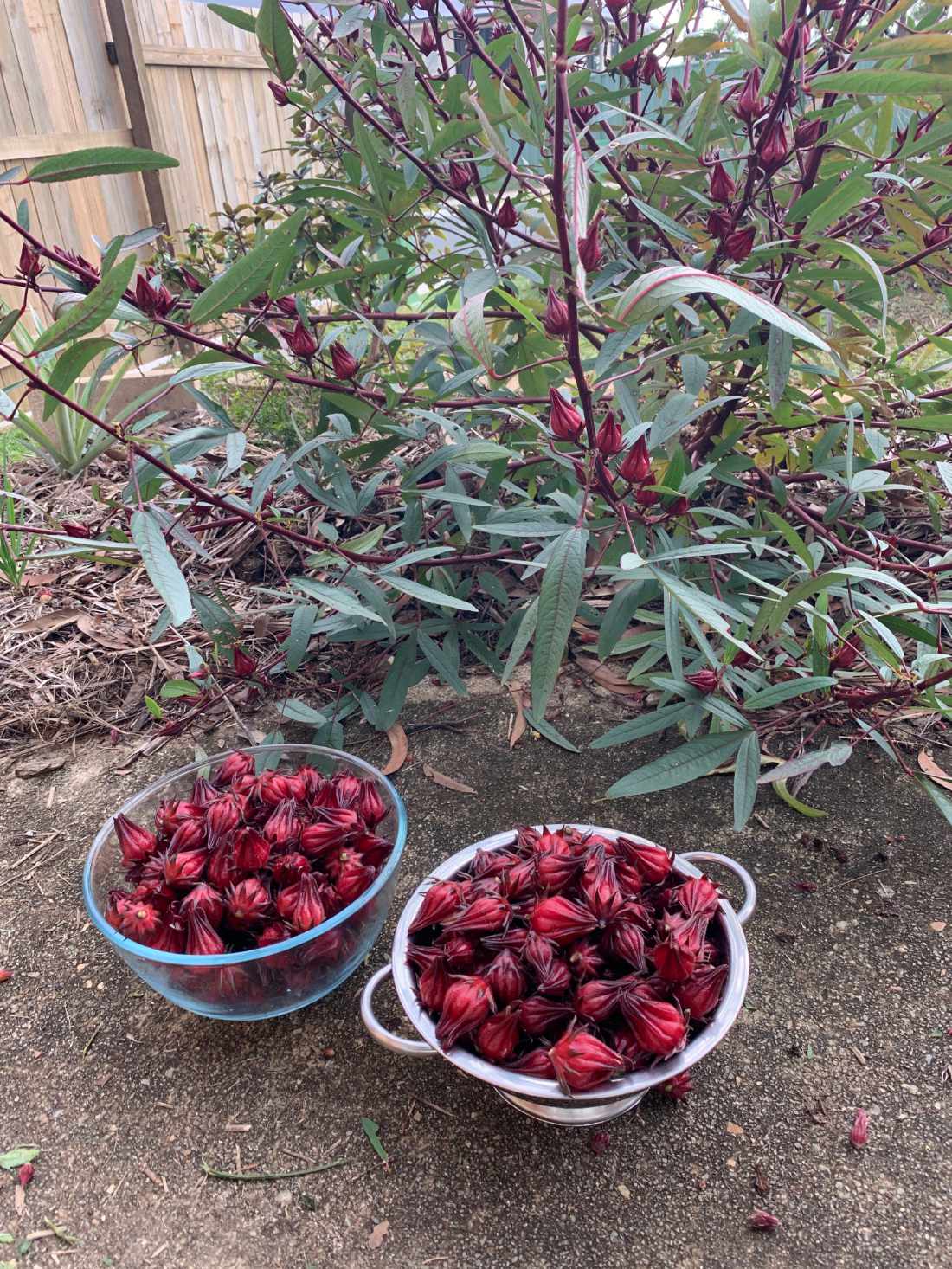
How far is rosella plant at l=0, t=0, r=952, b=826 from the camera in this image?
1.04 meters

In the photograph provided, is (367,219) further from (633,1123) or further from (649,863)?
(633,1123)

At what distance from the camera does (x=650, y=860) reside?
3.30ft

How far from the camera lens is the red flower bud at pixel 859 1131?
0.97 m

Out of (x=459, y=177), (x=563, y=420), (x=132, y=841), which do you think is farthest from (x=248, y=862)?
(x=459, y=177)

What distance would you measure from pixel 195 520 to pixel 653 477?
52.1 inches

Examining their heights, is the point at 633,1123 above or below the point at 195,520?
below

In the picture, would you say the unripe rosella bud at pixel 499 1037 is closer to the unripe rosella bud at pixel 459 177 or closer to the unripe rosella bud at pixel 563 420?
the unripe rosella bud at pixel 563 420

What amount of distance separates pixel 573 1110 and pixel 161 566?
0.75m

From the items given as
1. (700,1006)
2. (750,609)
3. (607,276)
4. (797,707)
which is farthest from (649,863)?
(607,276)

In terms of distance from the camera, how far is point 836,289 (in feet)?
5.58

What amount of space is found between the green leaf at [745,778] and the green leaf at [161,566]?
77cm

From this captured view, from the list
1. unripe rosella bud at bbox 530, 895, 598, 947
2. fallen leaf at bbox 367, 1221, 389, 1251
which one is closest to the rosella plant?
unripe rosella bud at bbox 530, 895, 598, 947

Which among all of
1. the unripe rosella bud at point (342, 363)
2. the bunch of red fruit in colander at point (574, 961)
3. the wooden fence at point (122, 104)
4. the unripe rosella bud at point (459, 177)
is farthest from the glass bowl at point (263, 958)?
the wooden fence at point (122, 104)

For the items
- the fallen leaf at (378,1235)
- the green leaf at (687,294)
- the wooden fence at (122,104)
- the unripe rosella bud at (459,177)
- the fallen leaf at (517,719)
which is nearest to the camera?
the green leaf at (687,294)
